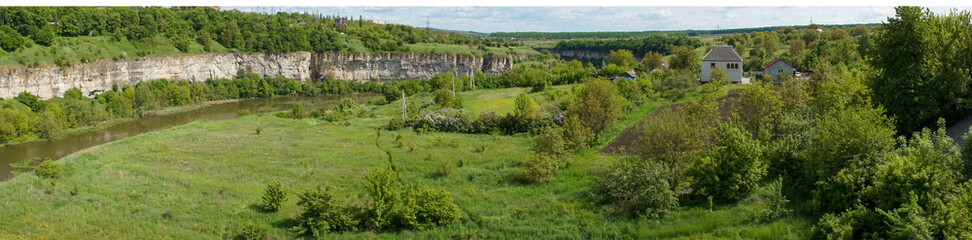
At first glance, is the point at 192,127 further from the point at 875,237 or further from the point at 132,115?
the point at 875,237

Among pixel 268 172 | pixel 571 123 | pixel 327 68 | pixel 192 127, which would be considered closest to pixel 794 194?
pixel 571 123

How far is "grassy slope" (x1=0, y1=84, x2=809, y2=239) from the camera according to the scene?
620 inches

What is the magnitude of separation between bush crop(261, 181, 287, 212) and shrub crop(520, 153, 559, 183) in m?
8.58

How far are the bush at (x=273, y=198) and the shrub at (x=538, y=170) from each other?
8.58 meters

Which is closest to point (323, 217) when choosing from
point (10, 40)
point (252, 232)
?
point (252, 232)

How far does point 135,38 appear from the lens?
Result: 72.1m

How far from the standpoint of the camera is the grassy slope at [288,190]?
15.7 meters

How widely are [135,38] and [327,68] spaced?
28.4 metres

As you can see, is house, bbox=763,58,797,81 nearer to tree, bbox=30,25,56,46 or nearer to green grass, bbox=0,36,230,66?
green grass, bbox=0,36,230,66

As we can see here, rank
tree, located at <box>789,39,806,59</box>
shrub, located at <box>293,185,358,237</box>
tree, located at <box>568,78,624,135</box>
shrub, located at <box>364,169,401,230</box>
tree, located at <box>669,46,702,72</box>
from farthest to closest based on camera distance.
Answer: tree, located at <box>789,39,806,59</box>
tree, located at <box>669,46,702,72</box>
tree, located at <box>568,78,624,135</box>
shrub, located at <box>364,169,401,230</box>
shrub, located at <box>293,185,358,237</box>

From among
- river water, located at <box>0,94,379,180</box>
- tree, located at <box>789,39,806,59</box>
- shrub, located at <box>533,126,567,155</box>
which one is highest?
tree, located at <box>789,39,806,59</box>

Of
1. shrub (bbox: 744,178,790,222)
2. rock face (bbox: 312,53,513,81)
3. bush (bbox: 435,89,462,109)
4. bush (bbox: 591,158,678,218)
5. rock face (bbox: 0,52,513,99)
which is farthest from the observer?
rock face (bbox: 312,53,513,81)

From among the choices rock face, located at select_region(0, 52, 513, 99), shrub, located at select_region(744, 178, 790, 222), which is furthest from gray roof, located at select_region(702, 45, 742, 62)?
rock face, located at select_region(0, 52, 513, 99)

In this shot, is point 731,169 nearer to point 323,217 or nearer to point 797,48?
point 323,217
